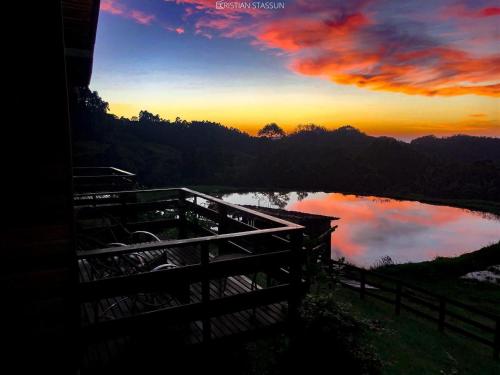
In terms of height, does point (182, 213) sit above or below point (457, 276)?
above

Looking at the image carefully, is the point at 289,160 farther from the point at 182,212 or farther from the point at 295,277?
the point at 295,277

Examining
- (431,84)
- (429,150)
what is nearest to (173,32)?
(431,84)

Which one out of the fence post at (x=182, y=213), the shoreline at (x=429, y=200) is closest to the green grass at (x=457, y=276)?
the fence post at (x=182, y=213)

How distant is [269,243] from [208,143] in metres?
95.7

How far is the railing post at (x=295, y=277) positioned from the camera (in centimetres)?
454

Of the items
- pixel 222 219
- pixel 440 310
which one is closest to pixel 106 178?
pixel 222 219

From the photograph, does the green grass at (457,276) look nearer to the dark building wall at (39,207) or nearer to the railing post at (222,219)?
the railing post at (222,219)

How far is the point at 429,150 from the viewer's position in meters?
99.4

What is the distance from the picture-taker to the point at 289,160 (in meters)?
79.1

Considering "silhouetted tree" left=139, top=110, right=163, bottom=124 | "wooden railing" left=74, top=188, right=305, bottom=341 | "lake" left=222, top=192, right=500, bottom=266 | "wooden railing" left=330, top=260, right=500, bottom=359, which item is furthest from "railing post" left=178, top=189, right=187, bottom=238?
"silhouetted tree" left=139, top=110, right=163, bottom=124

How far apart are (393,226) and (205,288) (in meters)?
42.2

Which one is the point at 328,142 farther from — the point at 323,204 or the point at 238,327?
the point at 238,327

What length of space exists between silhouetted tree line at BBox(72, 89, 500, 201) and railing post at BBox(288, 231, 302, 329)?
4672cm

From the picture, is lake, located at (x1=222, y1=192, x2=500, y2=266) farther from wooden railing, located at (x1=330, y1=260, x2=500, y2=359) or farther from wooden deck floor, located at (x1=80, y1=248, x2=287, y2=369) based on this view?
wooden deck floor, located at (x1=80, y1=248, x2=287, y2=369)
